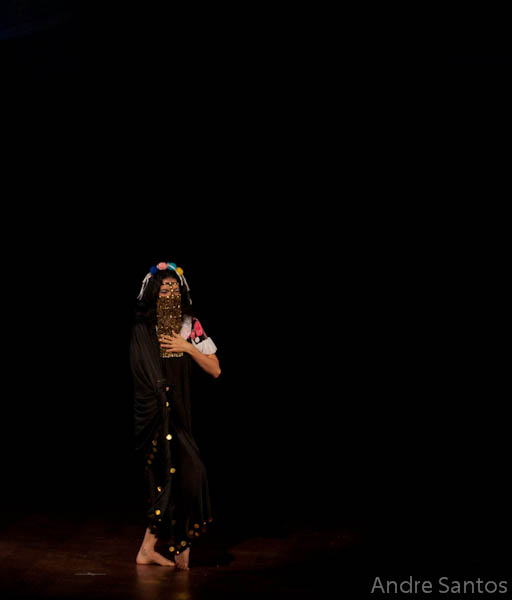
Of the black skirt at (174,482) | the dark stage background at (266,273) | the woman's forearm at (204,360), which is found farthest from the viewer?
the dark stage background at (266,273)

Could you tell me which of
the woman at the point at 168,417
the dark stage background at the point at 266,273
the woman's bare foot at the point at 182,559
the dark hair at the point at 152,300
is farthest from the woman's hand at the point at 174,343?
the dark stage background at the point at 266,273

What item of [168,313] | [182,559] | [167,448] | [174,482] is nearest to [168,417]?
[167,448]

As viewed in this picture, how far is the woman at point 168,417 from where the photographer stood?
4.39m

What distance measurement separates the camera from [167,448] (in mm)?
4398

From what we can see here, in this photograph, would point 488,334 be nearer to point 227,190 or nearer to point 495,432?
point 495,432

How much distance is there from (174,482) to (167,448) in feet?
0.56

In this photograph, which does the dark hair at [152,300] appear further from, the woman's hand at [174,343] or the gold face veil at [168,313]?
the woman's hand at [174,343]

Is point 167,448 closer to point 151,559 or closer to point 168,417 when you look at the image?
point 168,417

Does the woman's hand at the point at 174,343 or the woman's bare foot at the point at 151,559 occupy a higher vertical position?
the woman's hand at the point at 174,343

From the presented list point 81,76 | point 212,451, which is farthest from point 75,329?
point 81,76

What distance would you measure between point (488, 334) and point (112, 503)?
2.84 metres

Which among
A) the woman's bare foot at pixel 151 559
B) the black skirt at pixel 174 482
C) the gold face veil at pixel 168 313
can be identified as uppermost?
the gold face veil at pixel 168 313

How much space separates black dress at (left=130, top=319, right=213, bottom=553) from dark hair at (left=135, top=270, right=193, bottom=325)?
0.15 feet

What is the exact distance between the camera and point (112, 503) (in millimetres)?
5742
